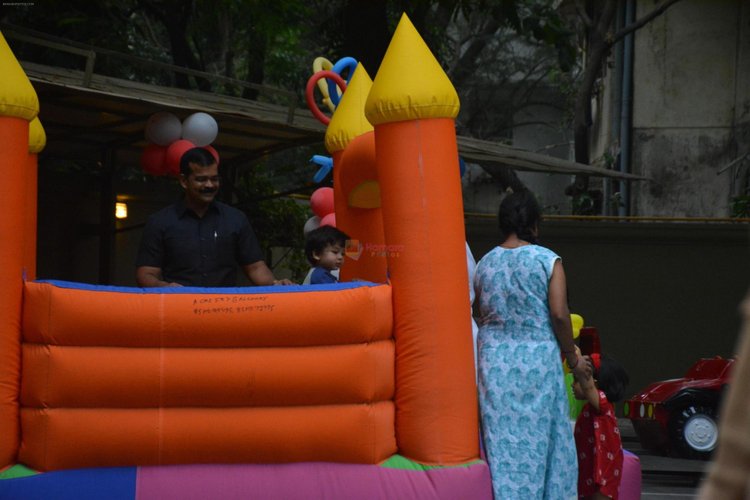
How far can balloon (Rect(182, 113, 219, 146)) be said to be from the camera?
9898 millimetres

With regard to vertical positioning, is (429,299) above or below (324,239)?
below

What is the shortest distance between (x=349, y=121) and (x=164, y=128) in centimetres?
356

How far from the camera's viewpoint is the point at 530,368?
212 inches

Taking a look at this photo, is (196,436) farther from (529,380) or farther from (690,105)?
(690,105)

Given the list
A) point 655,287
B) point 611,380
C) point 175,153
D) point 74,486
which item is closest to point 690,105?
point 655,287

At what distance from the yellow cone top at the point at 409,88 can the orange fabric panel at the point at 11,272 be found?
1.65 metres

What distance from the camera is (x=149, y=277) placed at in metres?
5.94

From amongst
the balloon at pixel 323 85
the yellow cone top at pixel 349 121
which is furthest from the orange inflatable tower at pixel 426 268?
the balloon at pixel 323 85

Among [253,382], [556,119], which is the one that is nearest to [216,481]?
[253,382]

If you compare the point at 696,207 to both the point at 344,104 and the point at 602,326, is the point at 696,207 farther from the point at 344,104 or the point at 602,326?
the point at 344,104

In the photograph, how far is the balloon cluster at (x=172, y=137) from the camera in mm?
9938

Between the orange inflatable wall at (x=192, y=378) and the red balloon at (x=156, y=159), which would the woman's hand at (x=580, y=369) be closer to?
the orange inflatable wall at (x=192, y=378)

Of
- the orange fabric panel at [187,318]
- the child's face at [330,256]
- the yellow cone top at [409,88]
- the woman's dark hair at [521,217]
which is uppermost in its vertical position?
the yellow cone top at [409,88]

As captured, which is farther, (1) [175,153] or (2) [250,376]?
(1) [175,153]
